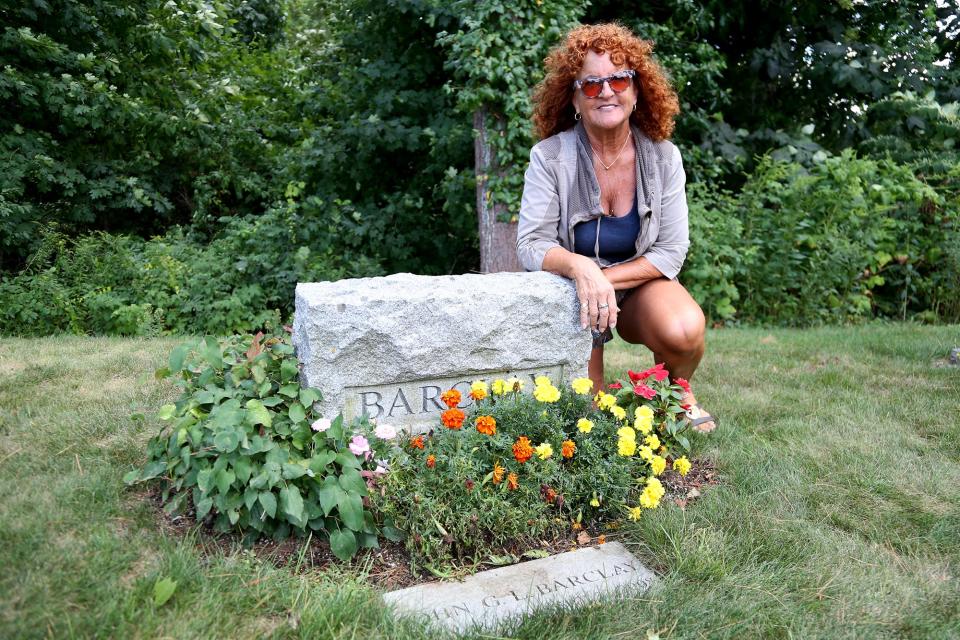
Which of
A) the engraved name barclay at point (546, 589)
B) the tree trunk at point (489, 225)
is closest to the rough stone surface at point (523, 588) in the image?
the engraved name barclay at point (546, 589)

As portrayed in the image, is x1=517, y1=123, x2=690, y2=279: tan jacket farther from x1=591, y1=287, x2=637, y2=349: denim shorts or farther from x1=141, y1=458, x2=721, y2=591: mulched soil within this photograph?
x1=141, y1=458, x2=721, y2=591: mulched soil

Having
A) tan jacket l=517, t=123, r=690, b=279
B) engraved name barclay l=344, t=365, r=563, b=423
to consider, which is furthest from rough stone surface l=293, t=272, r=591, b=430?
tan jacket l=517, t=123, r=690, b=279

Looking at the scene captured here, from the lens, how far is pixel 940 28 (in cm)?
707

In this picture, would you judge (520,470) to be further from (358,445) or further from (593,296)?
(593,296)

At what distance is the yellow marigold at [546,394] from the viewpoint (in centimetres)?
260

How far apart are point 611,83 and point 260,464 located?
202 centimetres

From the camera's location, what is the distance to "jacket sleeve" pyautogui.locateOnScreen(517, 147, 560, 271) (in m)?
3.02

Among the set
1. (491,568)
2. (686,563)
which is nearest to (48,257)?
(491,568)

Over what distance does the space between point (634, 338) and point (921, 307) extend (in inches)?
187

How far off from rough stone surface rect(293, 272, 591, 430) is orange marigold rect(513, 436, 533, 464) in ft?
1.36

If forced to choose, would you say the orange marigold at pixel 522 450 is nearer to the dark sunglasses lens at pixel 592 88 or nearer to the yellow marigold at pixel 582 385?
the yellow marigold at pixel 582 385

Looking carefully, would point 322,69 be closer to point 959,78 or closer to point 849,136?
point 849,136

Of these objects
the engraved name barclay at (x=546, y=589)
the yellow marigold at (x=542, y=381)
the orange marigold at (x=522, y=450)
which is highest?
the yellow marigold at (x=542, y=381)

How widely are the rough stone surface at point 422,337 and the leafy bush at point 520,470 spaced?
13 centimetres
